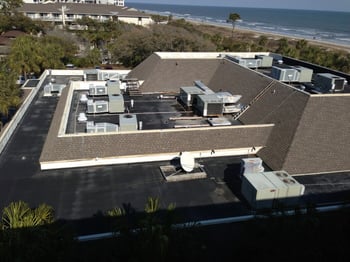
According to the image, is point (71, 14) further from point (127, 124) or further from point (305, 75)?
point (127, 124)

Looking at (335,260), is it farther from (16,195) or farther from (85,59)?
(85,59)

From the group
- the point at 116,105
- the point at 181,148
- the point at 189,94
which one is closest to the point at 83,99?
the point at 116,105

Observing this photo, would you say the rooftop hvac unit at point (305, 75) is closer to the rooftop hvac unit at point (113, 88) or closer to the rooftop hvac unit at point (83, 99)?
the rooftop hvac unit at point (113, 88)

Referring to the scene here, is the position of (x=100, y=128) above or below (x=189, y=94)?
below

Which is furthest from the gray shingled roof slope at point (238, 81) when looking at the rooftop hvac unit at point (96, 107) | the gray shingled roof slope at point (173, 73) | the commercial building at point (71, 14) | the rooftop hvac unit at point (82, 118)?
the commercial building at point (71, 14)

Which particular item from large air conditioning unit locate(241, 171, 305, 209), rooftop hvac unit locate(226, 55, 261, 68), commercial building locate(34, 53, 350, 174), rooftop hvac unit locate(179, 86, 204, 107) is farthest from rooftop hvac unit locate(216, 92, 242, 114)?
large air conditioning unit locate(241, 171, 305, 209)

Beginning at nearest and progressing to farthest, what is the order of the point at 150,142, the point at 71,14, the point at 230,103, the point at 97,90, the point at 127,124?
the point at 150,142
the point at 127,124
the point at 230,103
the point at 97,90
the point at 71,14

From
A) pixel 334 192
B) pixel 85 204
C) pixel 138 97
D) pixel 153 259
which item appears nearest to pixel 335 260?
pixel 153 259
